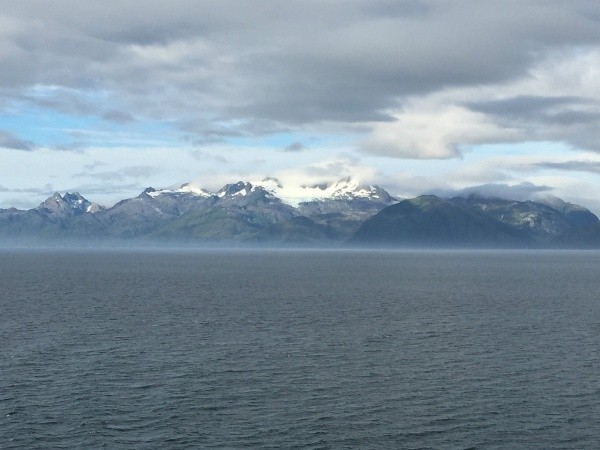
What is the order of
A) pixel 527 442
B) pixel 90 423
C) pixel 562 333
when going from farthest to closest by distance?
pixel 562 333, pixel 90 423, pixel 527 442

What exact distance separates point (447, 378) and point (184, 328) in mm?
45100

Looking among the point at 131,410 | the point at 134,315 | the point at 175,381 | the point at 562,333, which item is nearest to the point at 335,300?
the point at 134,315

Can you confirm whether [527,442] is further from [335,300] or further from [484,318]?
[335,300]

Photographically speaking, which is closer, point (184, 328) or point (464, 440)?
point (464, 440)

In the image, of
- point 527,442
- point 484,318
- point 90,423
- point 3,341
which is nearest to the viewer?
point 527,442

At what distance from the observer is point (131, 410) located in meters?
59.3

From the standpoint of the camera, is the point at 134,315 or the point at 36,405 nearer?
the point at 36,405

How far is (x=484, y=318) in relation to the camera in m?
119

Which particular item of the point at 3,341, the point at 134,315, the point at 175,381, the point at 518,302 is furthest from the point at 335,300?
the point at 175,381

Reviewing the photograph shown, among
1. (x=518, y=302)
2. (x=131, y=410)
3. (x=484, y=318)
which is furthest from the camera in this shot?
(x=518, y=302)

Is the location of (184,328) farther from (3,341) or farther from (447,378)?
(447,378)

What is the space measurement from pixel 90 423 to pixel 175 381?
13889mm

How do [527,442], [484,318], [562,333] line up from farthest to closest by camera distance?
[484,318] < [562,333] < [527,442]

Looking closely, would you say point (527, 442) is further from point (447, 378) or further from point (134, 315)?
point (134, 315)
